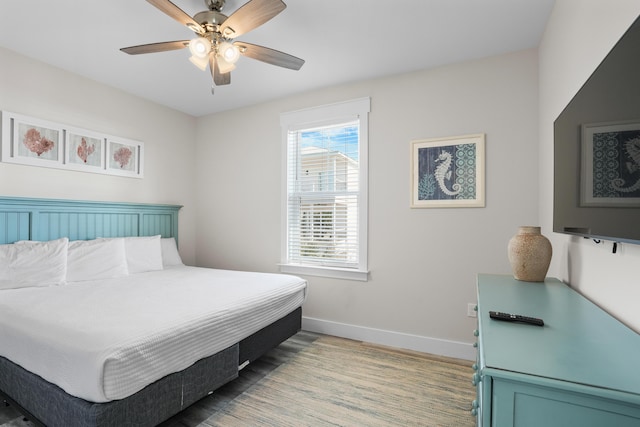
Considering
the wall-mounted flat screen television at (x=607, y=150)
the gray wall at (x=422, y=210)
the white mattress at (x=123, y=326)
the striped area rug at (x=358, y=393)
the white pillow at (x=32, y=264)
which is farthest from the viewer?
the gray wall at (x=422, y=210)

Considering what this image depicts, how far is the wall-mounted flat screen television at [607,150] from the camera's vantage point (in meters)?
0.87

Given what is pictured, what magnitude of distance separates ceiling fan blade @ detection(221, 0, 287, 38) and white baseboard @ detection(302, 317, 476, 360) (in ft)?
8.95

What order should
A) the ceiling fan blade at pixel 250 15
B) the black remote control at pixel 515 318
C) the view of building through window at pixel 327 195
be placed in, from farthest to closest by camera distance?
the view of building through window at pixel 327 195 → the ceiling fan blade at pixel 250 15 → the black remote control at pixel 515 318

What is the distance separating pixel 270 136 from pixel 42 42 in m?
2.07

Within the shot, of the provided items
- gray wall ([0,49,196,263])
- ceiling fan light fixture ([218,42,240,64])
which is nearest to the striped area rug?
ceiling fan light fixture ([218,42,240,64])

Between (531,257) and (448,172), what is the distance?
1.25 meters

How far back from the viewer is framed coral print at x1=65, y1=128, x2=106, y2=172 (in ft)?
9.96

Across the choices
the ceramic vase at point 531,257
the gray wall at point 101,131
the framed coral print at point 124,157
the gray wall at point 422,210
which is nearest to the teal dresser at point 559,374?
the ceramic vase at point 531,257

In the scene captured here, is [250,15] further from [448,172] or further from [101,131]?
[101,131]

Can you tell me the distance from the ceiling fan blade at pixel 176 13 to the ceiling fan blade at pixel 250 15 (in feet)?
0.50

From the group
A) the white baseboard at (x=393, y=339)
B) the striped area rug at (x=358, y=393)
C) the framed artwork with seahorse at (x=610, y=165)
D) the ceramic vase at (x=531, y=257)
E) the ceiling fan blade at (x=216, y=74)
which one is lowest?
the striped area rug at (x=358, y=393)

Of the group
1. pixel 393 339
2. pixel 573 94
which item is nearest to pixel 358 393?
pixel 393 339

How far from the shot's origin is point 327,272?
3381 millimetres

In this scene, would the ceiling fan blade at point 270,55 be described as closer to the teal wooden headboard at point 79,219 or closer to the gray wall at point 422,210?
the gray wall at point 422,210
